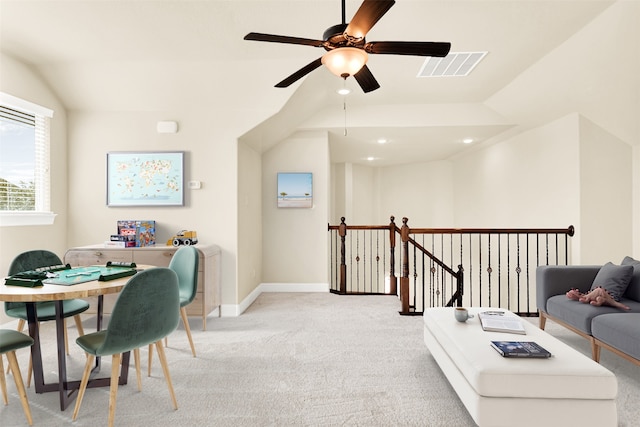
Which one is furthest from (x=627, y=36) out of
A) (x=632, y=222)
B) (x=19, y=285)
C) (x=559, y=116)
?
(x=19, y=285)

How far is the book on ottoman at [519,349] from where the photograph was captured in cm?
203

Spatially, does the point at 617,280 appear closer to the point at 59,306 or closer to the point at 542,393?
the point at 542,393

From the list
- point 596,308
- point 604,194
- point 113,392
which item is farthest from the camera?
point 604,194

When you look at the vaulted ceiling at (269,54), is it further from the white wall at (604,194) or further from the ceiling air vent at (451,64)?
the white wall at (604,194)

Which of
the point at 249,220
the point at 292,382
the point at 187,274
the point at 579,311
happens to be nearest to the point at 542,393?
the point at 579,311

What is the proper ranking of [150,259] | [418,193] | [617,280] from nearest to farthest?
[617,280]
[150,259]
[418,193]

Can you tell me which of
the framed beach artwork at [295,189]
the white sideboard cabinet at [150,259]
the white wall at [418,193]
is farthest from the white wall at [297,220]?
the white wall at [418,193]

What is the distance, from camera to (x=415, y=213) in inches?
357

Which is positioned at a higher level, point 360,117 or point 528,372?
point 360,117

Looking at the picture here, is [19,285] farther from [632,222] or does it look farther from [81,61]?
[632,222]

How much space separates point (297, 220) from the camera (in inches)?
222

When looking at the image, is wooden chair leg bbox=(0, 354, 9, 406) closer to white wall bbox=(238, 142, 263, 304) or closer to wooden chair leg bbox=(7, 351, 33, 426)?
wooden chair leg bbox=(7, 351, 33, 426)

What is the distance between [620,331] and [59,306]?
12.3ft

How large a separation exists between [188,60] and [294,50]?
1112mm
